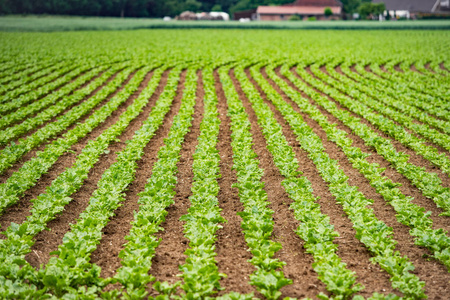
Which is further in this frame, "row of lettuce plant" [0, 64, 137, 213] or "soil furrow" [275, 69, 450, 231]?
"row of lettuce plant" [0, 64, 137, 213]

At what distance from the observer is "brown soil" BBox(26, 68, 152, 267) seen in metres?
5.62

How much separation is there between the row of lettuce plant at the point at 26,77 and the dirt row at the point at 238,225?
7705mm

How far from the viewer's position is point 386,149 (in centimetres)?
900

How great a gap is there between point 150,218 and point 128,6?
8654 cm

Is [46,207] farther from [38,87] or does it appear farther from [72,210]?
[38,87]

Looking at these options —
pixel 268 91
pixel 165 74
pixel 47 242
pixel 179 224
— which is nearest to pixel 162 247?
pixel 179 224

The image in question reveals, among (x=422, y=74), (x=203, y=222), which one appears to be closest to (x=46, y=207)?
(x=203, y=222)

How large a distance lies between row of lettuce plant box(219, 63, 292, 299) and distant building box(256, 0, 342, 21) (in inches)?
3456

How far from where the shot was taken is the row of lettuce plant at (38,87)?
13167 mm

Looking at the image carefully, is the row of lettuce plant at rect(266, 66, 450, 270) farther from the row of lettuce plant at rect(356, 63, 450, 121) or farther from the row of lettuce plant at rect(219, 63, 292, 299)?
the row of lettuce plant at rect(356, 63, 450, 121)

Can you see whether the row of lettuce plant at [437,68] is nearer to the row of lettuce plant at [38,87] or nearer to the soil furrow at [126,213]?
the soil furrow at [126,213]

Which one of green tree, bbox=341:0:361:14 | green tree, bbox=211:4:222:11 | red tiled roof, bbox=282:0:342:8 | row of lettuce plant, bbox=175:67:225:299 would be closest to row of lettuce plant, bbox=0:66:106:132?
row of lettuce plant, bbox=175:67:225:299

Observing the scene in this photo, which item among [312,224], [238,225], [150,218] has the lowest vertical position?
[238,225]

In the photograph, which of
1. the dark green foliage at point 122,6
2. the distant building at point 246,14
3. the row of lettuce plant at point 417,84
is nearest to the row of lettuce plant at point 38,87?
the row of lettuce plant at point 417,84
